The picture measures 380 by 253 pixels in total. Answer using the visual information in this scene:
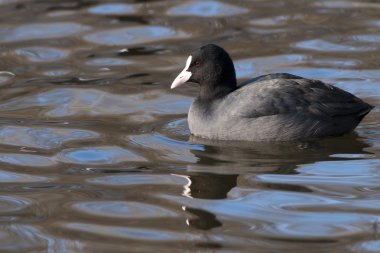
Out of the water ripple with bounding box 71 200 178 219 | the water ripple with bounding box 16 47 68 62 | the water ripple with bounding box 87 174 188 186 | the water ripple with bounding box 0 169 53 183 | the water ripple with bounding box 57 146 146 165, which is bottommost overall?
the water ripple with bounding box 0 169 53 183

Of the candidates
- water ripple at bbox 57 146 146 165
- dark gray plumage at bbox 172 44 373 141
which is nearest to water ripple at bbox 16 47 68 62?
dark gray plumage at bbox 172 44 373 141

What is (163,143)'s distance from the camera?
7.75 metres

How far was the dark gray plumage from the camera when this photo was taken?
7.76m

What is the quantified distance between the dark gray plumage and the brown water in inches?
5.0

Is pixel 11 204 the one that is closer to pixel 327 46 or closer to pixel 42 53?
pixel 42 53

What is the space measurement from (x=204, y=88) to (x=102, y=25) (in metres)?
3.62

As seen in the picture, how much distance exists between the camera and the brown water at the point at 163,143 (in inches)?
227

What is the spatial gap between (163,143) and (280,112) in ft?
3.07

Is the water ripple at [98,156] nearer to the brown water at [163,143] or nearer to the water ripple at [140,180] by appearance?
the brown water at [163,143]

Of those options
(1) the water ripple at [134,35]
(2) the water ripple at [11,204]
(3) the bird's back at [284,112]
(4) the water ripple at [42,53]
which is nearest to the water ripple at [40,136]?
(3) the bird's back at [284,112]

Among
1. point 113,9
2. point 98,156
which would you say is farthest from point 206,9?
point 98,156

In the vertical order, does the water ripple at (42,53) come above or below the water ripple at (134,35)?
below

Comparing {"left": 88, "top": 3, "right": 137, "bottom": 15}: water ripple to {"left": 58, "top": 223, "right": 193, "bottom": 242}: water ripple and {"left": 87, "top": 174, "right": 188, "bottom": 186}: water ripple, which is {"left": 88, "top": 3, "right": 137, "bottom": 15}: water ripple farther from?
{"left": 58, "top": 223, "right": 193, "bottom": 242}: water ripple

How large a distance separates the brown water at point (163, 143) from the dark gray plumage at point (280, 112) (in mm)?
126
